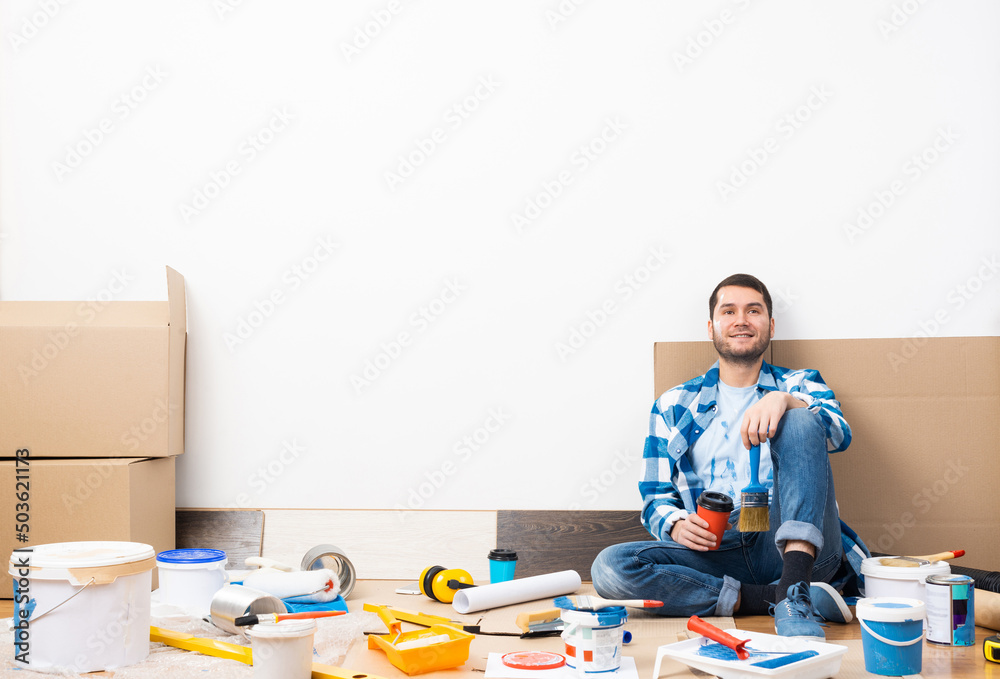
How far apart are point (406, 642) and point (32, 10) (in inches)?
97.1

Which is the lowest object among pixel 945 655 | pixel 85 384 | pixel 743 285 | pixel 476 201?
pixel 945 655

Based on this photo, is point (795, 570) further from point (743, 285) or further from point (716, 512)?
point (743, 285)

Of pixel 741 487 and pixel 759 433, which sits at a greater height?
pixel 759 433

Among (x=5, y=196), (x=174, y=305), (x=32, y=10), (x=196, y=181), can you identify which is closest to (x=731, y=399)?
(x=174, y=305)

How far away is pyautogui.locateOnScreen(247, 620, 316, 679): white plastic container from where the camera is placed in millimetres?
1339

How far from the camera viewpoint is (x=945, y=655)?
157 cm

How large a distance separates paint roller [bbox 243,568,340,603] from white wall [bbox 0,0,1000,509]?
555 millimetres

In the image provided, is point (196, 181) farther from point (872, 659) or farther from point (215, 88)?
point (872, 659)

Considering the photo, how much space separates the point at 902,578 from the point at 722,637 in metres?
0.65

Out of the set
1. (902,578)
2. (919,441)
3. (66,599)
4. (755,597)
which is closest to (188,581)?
(66,599)

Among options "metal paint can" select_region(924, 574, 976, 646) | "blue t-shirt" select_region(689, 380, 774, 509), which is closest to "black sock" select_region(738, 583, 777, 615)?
"blue t-shirt" select_region(689, 380, 774, 509)

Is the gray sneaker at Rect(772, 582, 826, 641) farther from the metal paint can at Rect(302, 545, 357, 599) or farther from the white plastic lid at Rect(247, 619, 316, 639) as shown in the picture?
the metal paint can at Rect(302, 545, 357, 599)

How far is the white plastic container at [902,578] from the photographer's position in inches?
69.4

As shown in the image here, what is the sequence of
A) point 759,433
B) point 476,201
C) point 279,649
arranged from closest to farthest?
point 279,649
point 759,433
point 476,201
